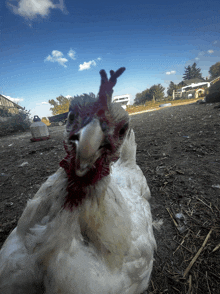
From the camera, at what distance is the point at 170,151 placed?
316 centimetres

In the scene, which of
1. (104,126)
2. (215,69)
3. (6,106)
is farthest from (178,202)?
(215,69)

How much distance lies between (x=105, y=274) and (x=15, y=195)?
1.94 m

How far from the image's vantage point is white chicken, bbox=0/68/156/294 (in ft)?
2.17

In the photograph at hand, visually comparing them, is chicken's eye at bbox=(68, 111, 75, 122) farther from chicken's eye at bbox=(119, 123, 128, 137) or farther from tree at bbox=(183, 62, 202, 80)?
tree at bbox=(183, 62, 202, 80)

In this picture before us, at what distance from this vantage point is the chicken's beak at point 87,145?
0.52 meters

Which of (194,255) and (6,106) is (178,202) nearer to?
(194,255)

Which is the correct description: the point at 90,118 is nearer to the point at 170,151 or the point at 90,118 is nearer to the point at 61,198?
the point at 61,198

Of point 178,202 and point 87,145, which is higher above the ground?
point 87,145

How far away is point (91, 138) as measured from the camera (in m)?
0.53

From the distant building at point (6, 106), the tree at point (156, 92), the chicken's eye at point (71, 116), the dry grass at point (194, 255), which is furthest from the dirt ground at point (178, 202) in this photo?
the tree at point (156, 92)

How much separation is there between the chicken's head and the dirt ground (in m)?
1.05

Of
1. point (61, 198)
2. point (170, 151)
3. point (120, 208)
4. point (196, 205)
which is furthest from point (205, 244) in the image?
point (170, 151)

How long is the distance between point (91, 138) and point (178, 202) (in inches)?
68.1

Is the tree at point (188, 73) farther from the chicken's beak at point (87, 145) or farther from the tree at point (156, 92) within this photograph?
the chicken's beak at point (87, 145)
